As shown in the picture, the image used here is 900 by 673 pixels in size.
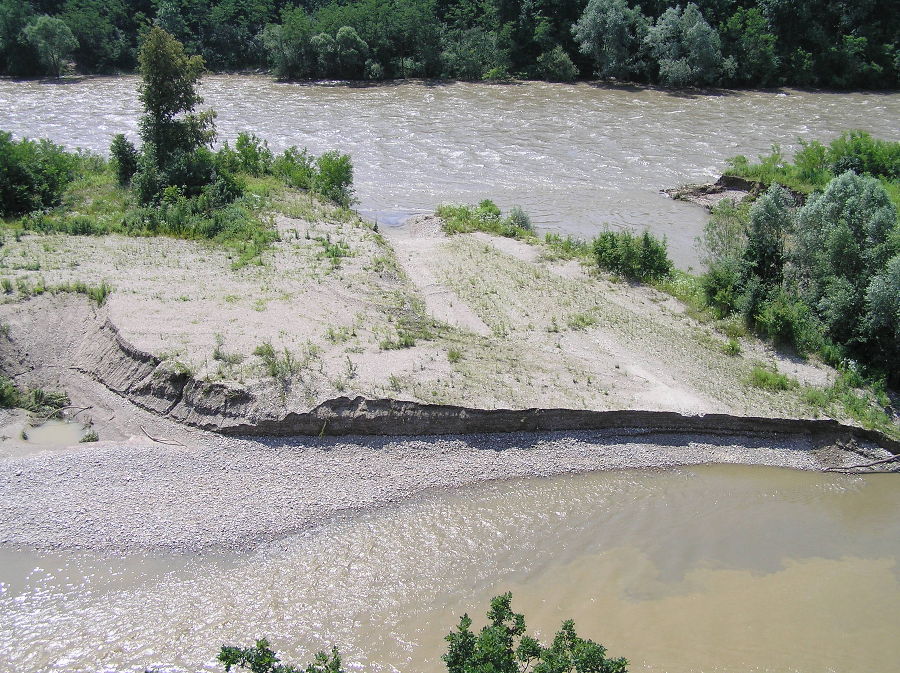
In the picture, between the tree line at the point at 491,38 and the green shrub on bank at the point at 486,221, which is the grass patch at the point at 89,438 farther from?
the tree line at the point at 491,38

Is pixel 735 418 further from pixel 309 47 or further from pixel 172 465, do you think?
pixel 309 47

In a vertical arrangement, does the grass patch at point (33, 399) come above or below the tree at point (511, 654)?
below

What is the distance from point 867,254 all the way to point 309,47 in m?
42.7

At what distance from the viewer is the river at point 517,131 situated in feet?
90.5

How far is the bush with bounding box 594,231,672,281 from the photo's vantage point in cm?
1961

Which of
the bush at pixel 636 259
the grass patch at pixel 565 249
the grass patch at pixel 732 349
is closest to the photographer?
Answer: the grass patch at pixel 732 349

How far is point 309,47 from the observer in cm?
5022

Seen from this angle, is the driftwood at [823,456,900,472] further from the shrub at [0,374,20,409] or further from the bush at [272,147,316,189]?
the bush at [272,147,316,189]

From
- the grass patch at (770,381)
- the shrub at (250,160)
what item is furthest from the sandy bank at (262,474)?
the shrub at (250,160)

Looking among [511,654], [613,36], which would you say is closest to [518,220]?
[511,654]

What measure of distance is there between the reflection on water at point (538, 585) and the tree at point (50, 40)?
49.3m

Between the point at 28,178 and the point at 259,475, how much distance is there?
15386 millimetres

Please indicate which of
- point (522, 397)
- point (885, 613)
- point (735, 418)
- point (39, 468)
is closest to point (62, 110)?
point (39, 468)

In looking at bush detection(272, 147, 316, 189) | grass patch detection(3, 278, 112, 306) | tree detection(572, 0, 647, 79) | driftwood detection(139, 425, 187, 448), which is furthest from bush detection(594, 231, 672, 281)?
tree detection(572, 0, 647, 79)
